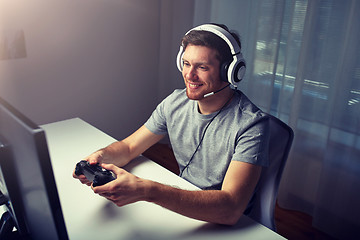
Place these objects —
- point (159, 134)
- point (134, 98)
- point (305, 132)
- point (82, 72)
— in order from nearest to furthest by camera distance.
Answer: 1. point (159, 134)
2. point (305, 132)
3. point (82, 72)
4. point (134, 98)

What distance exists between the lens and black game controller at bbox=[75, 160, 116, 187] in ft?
3.11

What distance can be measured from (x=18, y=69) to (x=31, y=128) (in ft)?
6.05

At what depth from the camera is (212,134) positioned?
127 cm

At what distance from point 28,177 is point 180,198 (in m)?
0.47

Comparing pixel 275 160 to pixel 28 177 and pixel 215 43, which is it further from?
pixel 28 177

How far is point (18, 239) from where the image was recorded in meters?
0.87

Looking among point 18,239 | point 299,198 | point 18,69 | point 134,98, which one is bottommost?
point 299,198

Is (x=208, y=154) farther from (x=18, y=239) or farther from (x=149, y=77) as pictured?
(x=149, y=77)

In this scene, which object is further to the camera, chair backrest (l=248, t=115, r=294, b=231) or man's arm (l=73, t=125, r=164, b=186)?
man's arm (l=73, t=125, r=164, b=186)

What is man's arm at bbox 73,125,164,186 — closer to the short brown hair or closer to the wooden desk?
the wooden desk

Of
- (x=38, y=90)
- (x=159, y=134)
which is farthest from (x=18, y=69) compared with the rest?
(x=159, y=134)

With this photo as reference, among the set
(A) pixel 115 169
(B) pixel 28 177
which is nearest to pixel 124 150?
(A) pixel 115 169

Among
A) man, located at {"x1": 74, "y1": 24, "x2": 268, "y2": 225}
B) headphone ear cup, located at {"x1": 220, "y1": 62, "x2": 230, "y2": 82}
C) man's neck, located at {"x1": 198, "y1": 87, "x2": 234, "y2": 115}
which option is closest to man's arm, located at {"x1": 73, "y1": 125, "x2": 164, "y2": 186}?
man, located at {"x1": 74, "y1": 24, "x2": 268, "y2": 225}

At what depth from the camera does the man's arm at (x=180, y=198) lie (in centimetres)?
93
